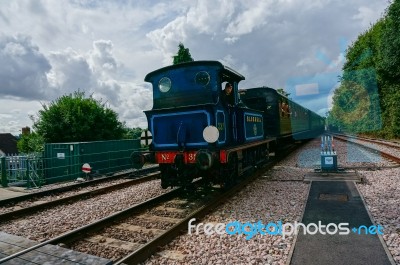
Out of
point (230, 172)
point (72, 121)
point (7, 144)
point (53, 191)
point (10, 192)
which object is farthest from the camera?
point (7, 144)

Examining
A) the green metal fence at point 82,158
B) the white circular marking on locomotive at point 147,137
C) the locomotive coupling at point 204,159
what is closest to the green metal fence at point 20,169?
the green metal fence at point 82,158

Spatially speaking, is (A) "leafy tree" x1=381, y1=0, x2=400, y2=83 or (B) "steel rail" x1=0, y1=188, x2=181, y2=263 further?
(A) "leafy tree" x1=381, y1=0, x2=400, y2=83

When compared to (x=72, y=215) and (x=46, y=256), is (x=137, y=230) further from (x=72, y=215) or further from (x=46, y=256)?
(x=72, y=215)

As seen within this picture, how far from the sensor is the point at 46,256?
3.83 m

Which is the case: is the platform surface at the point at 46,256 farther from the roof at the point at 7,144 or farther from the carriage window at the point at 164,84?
the roof at the point at 7,144

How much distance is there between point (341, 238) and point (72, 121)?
63.8ft

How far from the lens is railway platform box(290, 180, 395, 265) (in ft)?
12.8

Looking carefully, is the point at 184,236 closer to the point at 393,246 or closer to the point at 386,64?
the point at 393,246

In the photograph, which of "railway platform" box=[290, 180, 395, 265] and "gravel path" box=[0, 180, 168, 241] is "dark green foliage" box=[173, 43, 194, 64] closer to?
"gravel path" box=[0, 180, 168, 241]

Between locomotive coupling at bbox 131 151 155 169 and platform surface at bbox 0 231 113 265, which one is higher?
locomotive coupling at bbox 131 151 155 169

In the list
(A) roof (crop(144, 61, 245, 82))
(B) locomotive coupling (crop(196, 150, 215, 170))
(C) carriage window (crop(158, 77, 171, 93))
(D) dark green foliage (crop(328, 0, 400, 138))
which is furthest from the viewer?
(D) dark green foliage (crop(328, 0, 400, 138))

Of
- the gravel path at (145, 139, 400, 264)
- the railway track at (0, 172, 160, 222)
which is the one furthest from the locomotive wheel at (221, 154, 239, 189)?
the railway track at (0, 172, 160, 222)

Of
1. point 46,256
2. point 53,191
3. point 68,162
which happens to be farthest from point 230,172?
point 68,162

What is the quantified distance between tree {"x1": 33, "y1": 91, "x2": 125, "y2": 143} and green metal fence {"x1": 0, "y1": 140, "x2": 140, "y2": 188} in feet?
20.7
